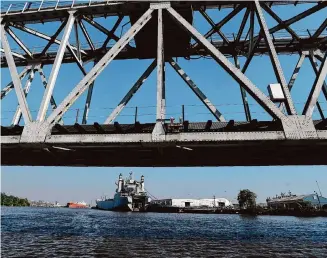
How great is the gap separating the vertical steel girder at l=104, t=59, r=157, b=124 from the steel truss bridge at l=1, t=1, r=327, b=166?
54 mm

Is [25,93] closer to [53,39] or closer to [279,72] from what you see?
[53,39]

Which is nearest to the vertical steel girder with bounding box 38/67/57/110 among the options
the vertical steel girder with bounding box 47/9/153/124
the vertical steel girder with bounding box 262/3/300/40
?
the vertical steel girder with bounding box 47/9/153/124

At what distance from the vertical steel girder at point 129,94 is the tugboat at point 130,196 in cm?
8471

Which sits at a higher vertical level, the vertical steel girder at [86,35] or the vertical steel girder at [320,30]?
the vertical steel girder at [86,35]

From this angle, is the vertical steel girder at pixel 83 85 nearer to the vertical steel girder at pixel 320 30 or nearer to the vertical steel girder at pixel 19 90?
the vertical steel girder at pixel 19 90

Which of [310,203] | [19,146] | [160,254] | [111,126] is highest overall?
[310,203]

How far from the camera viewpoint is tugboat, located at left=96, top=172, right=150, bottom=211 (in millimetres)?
95312

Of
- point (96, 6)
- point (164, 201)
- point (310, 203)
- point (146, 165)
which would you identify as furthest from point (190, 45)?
point (164, 201)

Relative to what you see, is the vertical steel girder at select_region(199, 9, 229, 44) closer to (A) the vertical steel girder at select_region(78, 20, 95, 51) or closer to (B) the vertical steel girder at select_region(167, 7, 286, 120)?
(B) the vertical steel girder at select_region(167, 7, 286, 120)

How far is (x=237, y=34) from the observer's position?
17.0m

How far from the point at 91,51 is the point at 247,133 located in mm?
12533

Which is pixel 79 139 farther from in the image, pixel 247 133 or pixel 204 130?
pixel 247 133

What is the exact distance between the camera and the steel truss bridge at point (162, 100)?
34.5ft

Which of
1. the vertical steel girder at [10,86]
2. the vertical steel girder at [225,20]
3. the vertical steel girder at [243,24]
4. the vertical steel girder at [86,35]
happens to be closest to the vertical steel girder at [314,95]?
the vertical steel girder at [243,24]
